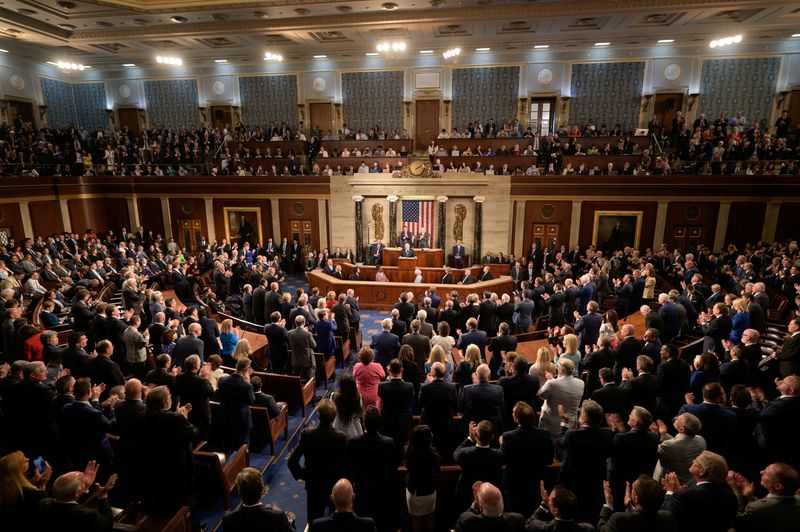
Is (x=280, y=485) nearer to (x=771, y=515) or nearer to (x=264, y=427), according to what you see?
(x=264, y=427)

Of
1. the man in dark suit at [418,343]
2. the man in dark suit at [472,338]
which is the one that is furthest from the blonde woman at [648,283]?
the man in dark suit at [418,343]

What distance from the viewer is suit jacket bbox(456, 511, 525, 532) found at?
2.51 meters

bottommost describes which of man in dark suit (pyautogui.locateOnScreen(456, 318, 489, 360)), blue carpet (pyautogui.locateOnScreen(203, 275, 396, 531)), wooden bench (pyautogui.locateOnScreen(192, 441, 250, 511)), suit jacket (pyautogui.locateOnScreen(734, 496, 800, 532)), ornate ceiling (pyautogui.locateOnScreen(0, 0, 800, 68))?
blue carpet (pyautogui.locateOnScreen(203, 275, 396, 531))

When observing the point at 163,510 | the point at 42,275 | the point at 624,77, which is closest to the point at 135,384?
the point at 163,510

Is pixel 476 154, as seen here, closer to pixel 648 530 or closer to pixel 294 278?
pixel 294 278

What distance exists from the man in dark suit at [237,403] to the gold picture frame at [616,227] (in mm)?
14244

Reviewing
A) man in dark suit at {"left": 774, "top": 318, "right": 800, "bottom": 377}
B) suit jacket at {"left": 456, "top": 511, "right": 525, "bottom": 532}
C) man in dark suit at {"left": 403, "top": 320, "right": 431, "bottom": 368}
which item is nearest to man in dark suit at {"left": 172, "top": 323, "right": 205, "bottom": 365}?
man in dark suit at {"left": 403, "top": 320, "right": 431, "bottom": 368}

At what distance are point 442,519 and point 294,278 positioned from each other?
538 inches

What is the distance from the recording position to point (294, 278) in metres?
16.6

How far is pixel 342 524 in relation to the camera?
2.55 metres

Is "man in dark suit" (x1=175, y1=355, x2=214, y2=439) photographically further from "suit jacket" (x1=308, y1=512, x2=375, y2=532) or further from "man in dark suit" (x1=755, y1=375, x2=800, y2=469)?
"man in dark suit" (x1=755, y1=375, x2=800, y2=469)

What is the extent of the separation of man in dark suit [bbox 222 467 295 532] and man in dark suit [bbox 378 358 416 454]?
1.73m

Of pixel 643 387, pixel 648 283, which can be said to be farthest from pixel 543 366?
pixel 648 283

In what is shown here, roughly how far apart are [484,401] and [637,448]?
128cm
